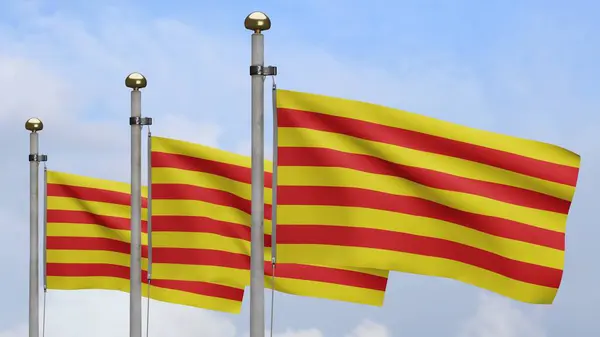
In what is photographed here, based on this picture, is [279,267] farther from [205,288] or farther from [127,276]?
[127,276]

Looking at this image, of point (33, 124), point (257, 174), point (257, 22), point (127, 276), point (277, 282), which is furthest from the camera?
point (33, 124)

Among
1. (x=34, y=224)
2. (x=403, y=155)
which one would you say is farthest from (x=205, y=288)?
(x=403, y=155)

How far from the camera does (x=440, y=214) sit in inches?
466

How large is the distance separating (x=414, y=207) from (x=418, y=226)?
0.20 metres

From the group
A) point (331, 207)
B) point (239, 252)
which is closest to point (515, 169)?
point (331, 207)

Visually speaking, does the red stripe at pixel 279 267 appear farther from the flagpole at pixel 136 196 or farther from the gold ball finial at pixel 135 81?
the gold ball finial at pixel 135 81

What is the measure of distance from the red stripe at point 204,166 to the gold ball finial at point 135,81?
36.5 inches

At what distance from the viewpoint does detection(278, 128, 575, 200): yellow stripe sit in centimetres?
1180

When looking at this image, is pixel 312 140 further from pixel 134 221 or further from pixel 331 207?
pixel 134 221

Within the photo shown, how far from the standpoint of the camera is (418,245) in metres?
11.7

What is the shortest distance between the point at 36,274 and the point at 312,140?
7921 mm

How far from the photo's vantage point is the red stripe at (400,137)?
11.8 metres

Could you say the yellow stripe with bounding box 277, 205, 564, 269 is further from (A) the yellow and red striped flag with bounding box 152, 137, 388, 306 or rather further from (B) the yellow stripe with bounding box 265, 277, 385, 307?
(A) the yellow and red striped flag with bounding box 152, 137, 388, 306

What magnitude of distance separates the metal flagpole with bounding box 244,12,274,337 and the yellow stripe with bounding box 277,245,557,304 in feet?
1.16
